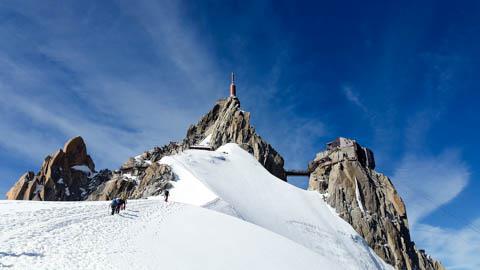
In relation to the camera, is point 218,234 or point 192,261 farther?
point 218,234

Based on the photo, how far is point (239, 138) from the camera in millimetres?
83500

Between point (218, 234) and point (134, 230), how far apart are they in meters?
5.96

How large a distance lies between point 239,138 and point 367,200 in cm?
2842

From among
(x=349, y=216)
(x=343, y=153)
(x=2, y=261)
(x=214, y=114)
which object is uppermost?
(x=214, y=114)

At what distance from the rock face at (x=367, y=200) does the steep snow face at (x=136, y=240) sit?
125 feet

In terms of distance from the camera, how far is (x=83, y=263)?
1672 centimetres

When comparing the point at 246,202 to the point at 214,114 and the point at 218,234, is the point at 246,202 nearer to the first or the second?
the point at 218,234

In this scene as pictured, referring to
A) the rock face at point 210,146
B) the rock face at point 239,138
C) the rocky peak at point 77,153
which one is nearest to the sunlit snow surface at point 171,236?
the rock face at point 210,146

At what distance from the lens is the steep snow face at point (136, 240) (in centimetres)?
1744

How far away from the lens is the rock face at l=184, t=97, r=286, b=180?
264ft

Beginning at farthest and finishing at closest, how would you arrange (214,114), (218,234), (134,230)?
(214,114)
(218,234)
(134,230)

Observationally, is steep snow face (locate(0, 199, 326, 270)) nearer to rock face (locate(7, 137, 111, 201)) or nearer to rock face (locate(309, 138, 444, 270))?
rock face (locate(309, 138, 444, 270))

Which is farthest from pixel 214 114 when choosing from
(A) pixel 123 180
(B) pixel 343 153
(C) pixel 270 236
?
(C) pixel 270 236

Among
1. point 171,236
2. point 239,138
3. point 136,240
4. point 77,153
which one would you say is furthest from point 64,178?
point 136,240
